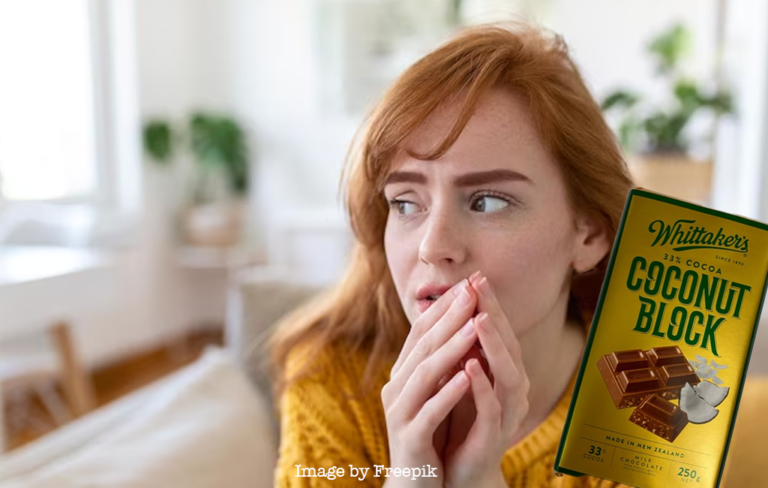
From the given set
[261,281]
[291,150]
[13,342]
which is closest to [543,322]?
[261,281]

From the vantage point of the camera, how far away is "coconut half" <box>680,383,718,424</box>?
1.49ft

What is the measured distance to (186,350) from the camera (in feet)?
13.0

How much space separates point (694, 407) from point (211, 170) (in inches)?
158

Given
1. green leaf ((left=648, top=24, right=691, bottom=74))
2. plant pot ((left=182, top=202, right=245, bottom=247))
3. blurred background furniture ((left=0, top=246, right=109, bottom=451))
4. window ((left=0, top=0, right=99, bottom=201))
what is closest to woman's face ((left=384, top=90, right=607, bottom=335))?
blurred background furniture ((left=0, top=246, right=109, bottom=451))

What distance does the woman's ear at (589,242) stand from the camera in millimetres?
625

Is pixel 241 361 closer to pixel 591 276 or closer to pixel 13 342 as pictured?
pixel 591 276

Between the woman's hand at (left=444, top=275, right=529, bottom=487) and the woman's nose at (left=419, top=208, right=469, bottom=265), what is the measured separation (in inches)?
0.9

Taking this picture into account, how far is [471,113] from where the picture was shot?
1.83ft

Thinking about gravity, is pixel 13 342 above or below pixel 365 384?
below

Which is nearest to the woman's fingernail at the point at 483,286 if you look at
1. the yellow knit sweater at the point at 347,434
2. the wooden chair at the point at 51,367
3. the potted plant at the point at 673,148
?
the yellow knit sweater at the point at 347,434

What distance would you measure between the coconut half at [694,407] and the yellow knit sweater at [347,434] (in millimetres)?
224

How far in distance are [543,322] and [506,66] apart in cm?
22

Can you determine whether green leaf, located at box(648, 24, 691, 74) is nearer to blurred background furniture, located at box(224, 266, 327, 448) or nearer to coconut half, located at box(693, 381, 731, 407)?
blurred background furniture, located at box(224, 266, 327, 448)

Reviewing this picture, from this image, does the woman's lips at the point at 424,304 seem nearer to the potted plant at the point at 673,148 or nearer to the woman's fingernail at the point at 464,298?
the woman's fingernail at the point at 464,298
